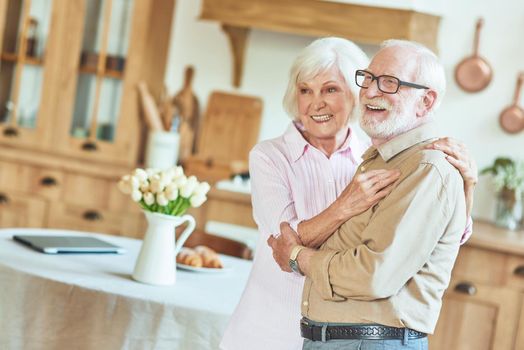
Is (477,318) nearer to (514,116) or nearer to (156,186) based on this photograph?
(514,116)

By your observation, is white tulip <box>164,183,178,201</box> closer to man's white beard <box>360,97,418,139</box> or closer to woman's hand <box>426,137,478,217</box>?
man's white beard <box>360,97,418,139</box>

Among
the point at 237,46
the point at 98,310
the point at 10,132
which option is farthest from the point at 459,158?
the point at 10,132

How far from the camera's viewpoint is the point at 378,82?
168 centimetres

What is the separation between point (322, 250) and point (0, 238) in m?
1.36

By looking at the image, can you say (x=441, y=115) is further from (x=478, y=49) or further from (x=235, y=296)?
(x=235, y=296)

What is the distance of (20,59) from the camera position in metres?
4.52

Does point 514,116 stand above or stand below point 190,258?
above

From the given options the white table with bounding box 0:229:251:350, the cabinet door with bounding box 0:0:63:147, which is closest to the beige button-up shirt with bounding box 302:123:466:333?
the white table with bounding box 0:229:251:350

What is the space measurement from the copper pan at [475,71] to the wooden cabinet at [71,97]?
148 centimetres

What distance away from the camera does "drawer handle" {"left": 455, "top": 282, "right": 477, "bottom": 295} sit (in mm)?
3467

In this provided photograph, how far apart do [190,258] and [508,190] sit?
1.80 metres

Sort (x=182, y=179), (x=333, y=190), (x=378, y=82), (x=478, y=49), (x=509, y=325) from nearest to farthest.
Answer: (x=378, y=82), (x=333, y=190), (x=182, y=179), (x=509, y=325), (x=478, y=49)

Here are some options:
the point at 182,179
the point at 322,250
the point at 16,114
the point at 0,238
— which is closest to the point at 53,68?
the point at 16,114

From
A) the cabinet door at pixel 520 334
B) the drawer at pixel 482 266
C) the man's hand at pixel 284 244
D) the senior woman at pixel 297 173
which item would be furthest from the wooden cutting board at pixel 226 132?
the man's hand at pixel 284 244
